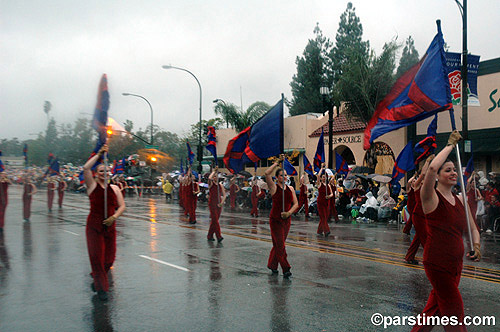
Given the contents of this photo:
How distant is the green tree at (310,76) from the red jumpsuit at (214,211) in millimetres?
36689

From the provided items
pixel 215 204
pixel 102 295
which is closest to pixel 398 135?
pixel 215 204

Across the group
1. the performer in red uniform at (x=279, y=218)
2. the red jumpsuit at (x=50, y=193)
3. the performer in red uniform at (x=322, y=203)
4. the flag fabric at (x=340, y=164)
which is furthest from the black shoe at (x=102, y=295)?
the red jumpsuit at (x=50, y=193)

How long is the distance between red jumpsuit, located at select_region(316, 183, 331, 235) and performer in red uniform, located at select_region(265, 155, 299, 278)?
19.6 feet

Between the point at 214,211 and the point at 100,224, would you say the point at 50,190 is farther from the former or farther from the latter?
the point at 100,224

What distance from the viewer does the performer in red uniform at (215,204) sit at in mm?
12531

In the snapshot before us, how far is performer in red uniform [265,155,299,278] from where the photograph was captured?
8008mm

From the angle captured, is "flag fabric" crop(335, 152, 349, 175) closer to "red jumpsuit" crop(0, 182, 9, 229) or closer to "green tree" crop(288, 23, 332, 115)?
"red jumpsuit" crop(0, 182, 9, 229)

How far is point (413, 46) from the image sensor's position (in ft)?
153

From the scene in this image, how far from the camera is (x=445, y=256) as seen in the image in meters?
4.39

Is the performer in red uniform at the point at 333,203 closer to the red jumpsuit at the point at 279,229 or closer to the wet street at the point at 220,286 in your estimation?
the wet street at the point at 220,286

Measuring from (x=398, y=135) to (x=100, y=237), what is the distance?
2275 centimetres

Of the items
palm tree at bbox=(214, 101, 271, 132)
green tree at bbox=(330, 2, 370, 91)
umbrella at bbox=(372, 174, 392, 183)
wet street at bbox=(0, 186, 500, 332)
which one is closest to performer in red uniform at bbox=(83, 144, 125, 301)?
wet street at bbox=(0, 186, 500, 332)

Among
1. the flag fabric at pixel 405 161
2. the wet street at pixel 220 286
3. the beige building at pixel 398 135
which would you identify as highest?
the beige building at pixel 398 135

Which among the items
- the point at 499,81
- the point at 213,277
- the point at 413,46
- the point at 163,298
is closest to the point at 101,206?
the point at 163,298
